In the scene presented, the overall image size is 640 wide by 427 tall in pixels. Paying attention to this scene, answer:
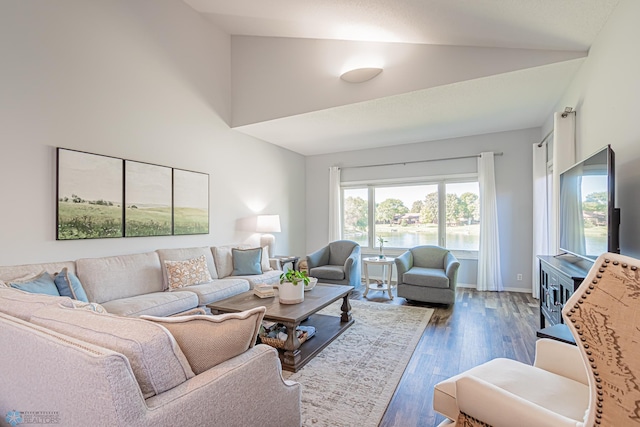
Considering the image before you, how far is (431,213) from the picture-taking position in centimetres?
575

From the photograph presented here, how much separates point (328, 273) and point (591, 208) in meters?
3.34

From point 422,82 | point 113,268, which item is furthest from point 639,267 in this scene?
point 113,268

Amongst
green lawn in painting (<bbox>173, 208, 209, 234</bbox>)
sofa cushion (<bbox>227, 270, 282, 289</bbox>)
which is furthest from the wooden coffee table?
green lawn in painting (<bbox>173, 208, 209, 234</bbox>)

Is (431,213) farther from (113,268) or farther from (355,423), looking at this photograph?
(113,268)

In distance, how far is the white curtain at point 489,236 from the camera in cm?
505

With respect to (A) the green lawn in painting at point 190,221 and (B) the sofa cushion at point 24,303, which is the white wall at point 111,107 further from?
(B) the sofa cushion at point 24,303

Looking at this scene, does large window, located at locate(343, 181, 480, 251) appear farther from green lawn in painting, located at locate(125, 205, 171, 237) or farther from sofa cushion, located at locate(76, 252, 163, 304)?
sofa cushion, located at locate(76, 252, 163, 304)

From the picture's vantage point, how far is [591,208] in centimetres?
227

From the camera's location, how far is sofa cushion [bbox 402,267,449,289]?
4.11 m

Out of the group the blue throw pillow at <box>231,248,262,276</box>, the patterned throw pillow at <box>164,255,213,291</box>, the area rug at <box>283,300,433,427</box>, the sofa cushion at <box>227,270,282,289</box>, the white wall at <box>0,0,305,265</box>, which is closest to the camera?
the area rug at <box>283,300,433,427</box>

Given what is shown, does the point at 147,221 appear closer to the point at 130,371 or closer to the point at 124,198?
the point at 124,198

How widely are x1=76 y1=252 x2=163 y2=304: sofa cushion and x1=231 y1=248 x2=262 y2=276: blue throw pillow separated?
3.36 feet

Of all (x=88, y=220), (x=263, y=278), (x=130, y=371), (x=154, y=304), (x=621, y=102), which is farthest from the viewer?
(x=263, y=278)

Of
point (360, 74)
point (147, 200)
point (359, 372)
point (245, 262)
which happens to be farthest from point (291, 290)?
point (360, 74)
